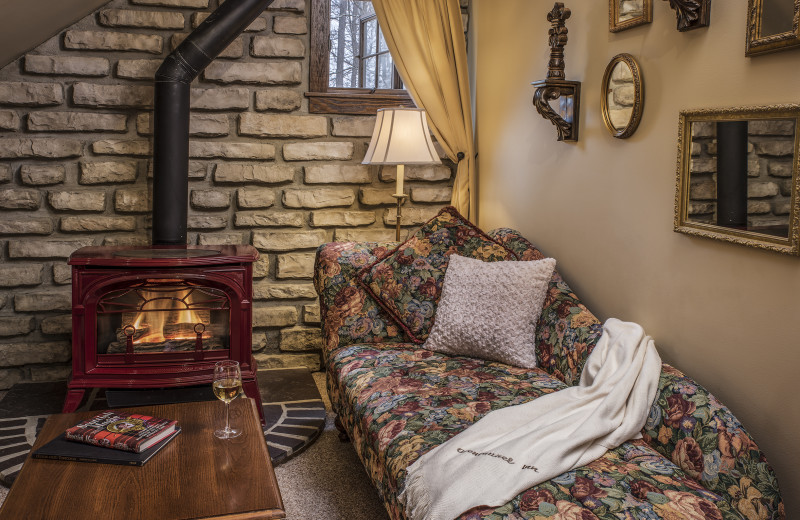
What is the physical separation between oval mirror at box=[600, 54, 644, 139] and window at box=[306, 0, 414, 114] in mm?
1525

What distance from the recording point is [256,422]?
6.97 ft

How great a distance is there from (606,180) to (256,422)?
1527 mm

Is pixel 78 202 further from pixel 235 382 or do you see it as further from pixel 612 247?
pixel 612 247

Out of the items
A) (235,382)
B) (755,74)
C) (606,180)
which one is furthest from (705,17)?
(235,382)

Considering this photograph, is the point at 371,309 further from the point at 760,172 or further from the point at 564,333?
the point at 760,172

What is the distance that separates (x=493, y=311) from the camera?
109 inches

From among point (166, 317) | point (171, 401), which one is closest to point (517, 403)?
point (166, 317)

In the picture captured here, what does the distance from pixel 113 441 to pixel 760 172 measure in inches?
71.3

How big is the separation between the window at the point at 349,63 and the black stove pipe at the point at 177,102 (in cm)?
50

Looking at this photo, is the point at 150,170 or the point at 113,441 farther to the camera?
the point at 150,170

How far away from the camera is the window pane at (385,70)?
4000 millimetres

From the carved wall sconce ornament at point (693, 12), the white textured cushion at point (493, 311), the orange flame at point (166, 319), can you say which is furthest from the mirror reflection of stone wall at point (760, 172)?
the orange flame at point (166, 319)

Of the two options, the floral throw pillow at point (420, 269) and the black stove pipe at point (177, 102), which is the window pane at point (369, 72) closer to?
the black stove pipe at point (177, 102)

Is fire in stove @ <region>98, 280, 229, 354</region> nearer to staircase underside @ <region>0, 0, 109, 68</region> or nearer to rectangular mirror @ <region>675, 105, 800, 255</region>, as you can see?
staircase underside @ <region>0, 0, 109, 68</region>
